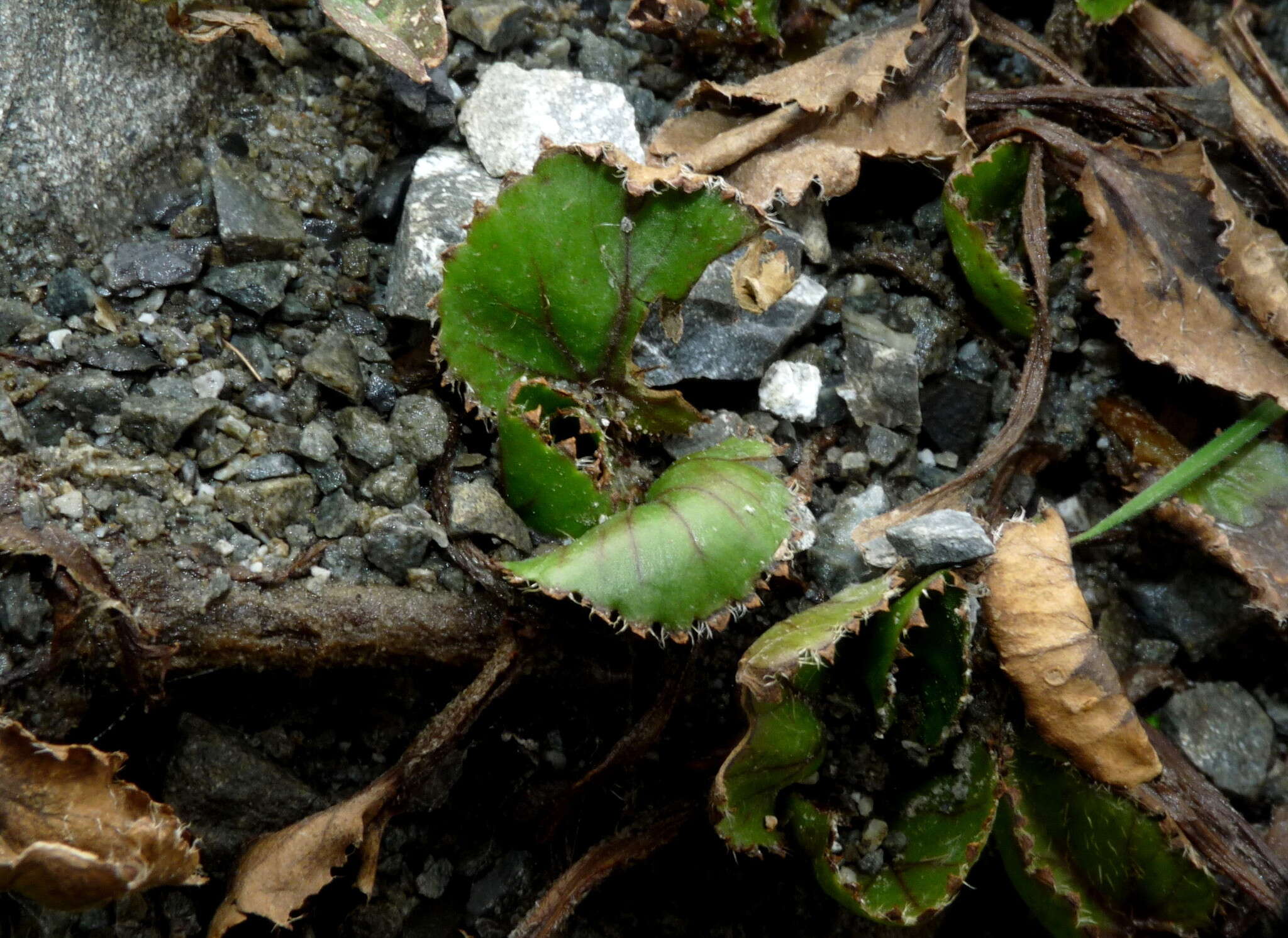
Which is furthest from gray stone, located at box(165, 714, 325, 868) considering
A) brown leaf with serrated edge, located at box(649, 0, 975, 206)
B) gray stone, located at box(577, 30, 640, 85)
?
gray stone, located at box(577, 30, 640, 85)

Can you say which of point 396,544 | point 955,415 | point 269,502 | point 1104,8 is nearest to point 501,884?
point 396,544

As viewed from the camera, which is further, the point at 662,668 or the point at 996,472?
the point at 996,472

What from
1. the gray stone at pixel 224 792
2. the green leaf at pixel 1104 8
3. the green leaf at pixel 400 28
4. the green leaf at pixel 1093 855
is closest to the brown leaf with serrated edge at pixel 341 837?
the gray stone at pixel 224 792

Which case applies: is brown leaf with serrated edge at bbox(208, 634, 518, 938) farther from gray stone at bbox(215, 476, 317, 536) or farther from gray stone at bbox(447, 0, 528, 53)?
gray stone at bbox(447, 0, 528, 53)

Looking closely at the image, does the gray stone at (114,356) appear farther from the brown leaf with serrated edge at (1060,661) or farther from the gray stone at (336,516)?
the brown leaf with serrated edge at (1060,661)

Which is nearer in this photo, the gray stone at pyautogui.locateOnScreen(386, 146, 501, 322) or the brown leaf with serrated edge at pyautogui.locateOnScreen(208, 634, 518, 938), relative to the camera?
the brown leaf with serrated edge at pyautogui.locateOnScreen(208, 634, 518, 938)

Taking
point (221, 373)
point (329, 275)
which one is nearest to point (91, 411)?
point (221, 373)

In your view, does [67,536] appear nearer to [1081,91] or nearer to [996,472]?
[996,472]
